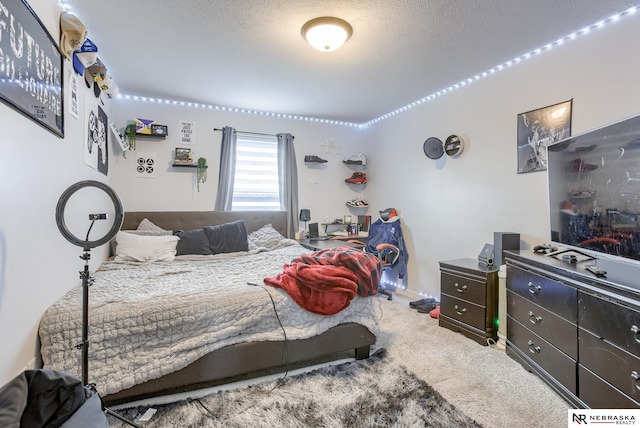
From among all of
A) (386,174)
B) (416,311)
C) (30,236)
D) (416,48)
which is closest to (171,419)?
(30,236)

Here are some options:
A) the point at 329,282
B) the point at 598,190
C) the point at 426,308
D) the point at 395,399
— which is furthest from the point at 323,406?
the point at 598,190

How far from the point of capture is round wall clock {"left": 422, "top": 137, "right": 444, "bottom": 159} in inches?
133

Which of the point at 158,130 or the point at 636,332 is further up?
the point at 158,130

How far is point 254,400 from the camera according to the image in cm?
174

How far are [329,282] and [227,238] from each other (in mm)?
1766

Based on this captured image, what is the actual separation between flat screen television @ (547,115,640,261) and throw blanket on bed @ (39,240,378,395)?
1.42 metres

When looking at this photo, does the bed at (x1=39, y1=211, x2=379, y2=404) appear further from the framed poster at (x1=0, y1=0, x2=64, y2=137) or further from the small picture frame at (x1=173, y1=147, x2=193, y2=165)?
the small picture frame at (x1=173, y1=147, x2=193, y2=165)

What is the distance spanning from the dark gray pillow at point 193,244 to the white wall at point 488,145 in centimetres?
248

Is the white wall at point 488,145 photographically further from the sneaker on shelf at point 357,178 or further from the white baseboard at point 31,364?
the white baseboard at point 31,364

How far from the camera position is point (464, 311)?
104 inches

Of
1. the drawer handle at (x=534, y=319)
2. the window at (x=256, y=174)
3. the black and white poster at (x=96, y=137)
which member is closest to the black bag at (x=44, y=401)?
the black and white poster at (x=96, y=137)

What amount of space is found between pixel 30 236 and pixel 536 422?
273 centimetres

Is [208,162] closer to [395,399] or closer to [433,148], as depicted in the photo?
[433,148]

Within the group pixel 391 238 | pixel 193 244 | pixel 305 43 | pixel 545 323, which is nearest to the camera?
pixel 545 323
